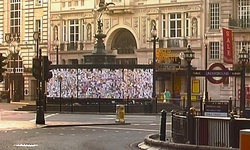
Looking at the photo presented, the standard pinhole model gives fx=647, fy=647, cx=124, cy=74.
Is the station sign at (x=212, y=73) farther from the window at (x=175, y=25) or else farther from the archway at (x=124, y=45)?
the archway at (x=124, y=45)

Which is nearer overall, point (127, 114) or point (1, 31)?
point (127, 114)

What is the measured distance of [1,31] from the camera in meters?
75.0

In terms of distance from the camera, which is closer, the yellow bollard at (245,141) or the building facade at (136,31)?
the yellow bollard at (245,141)

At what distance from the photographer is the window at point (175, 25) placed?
61.5m

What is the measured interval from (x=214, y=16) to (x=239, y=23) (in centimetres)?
247

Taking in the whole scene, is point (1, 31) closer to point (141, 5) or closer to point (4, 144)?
point (141, 5)

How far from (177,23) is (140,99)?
47.8ft

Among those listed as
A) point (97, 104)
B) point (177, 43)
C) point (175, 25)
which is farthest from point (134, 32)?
point (97, 104)

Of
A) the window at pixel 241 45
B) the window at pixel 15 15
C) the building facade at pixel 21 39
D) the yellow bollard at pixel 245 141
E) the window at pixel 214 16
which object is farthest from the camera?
the window at pixel 15 15

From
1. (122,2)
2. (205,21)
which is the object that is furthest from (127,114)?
(122,2)

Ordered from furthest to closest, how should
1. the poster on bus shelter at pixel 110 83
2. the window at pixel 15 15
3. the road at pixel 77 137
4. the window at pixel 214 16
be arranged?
the window at pixel 15 15 → the window at pixel 214 16 → the poster on bus shelter at pixel 110 83 → the road at pixel 77 137

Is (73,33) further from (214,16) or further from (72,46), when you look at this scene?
(214,16)

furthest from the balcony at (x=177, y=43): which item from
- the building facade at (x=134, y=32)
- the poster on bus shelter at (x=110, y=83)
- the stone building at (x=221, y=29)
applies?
the poster on bus shelter at (x=110, y=83)

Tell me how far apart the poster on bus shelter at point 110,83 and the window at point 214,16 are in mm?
12756
